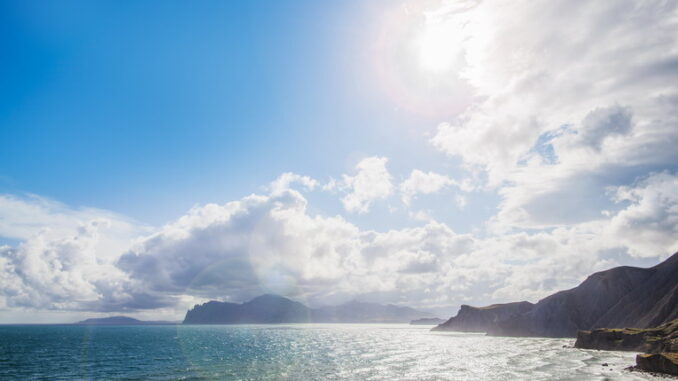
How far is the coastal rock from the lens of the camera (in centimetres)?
7419

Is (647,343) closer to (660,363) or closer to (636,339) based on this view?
(636,339)

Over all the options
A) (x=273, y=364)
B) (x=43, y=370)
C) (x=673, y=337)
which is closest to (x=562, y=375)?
(x=673, y=337)

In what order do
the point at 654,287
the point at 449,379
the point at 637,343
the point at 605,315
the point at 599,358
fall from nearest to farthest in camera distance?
1. the point at 449,379
2. the point at 599,358
3. the point at 637,343
4. the point at 654,287
5. the point at 605,315

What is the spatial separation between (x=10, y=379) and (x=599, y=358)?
141 m

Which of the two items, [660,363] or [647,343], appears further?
[647,343]

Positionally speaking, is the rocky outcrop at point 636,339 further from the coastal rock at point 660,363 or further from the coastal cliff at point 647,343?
the coastal rock at point 660,363

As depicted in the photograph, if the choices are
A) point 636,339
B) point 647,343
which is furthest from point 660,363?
point 636,339

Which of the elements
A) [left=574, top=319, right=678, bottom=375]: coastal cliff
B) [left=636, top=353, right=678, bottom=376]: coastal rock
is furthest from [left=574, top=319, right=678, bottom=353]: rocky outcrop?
[left=636, top=353, right=678, bottom=376]: coastal rock

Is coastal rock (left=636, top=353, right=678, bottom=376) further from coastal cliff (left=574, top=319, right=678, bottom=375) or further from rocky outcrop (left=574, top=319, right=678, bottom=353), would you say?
rocky outcrop (left=574, top=319, right=678, bottom=353)

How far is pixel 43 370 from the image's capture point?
86375 mm

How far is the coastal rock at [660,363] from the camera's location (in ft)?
243

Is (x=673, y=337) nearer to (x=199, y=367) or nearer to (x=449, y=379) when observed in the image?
(x=449, y=379)

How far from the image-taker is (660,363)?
7606 cm

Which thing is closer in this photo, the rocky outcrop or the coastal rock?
the coastal rock
